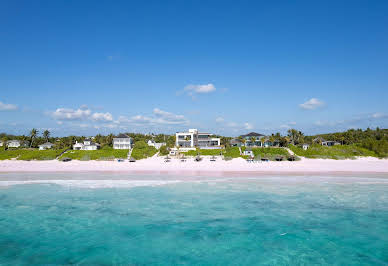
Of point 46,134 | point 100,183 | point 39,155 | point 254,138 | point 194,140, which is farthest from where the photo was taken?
point 46,134

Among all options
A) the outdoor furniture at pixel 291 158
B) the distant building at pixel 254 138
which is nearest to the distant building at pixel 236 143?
the distant building at pixel 254 138

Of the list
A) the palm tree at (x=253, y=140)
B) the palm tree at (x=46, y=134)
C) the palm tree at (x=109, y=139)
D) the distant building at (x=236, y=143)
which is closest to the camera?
the palm tree at (x=253, y=140)

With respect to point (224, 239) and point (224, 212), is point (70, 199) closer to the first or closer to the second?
point (224, 212)

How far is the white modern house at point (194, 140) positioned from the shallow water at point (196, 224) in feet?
118

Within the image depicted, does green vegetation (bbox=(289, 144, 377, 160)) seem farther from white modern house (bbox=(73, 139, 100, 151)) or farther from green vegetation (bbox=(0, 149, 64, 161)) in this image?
green vegetation (bbox=(0, 149, 64, 161))

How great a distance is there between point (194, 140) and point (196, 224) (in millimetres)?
47900

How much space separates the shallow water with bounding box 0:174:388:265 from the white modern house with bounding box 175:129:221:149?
36046 mm

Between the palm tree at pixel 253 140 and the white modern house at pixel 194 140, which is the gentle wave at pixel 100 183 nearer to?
the white modern house at pixel 194 140

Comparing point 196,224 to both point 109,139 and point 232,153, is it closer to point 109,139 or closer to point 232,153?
point 232,153

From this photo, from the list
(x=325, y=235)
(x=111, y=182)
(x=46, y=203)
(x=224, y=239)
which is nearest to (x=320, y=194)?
(x=325, y=235)

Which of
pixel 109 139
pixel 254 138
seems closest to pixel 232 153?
pixel 254 138

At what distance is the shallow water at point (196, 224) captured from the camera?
10414 millimetres

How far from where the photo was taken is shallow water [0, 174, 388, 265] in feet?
34.2

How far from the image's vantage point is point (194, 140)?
2420 inches
